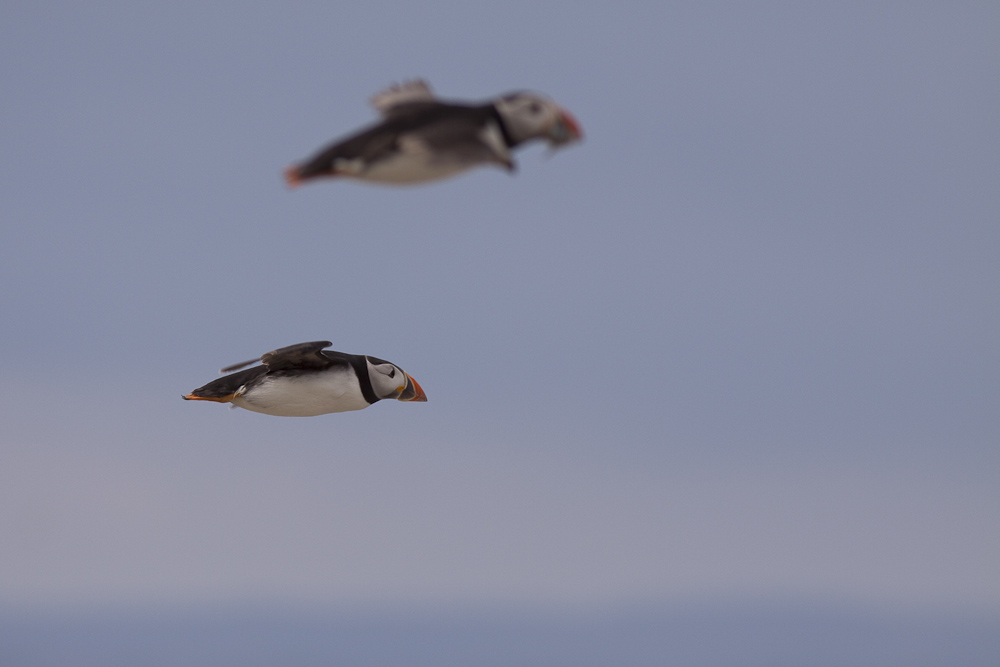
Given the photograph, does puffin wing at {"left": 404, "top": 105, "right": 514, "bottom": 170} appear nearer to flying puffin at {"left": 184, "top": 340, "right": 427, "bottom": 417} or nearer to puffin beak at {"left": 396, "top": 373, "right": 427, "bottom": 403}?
flying puffin at {"left": 184, "top": 340, "right": 427, "bottom": 417}

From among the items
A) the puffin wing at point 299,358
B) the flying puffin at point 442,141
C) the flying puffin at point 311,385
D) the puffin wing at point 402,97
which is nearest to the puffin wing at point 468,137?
the flying puffin at point 442,141

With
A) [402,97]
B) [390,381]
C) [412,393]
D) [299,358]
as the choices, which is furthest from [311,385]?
[402,97]

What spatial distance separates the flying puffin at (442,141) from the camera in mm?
6027

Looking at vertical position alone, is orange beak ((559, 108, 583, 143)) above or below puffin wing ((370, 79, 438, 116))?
below

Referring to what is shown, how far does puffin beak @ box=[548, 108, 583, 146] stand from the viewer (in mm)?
6301

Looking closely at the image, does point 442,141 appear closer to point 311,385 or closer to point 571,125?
point 571,125

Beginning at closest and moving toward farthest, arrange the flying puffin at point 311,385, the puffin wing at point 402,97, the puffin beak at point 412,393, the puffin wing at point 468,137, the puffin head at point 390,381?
1. the puffin wing at point 468,137
2. the puffin wing at point 402,97
3. the flying puffin at point 311,385
4. the puffin head at point 390,381
5. the puffin beak at point 412,393

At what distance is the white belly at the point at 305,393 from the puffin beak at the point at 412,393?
1.28ft

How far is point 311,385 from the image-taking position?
8867 millimetres

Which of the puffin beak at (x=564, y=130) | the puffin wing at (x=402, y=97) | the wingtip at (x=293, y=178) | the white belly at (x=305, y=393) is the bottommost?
the white belly at (x=305, y=393)

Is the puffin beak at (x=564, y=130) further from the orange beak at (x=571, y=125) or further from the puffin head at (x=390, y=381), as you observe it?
the puffin head at (x=390, y=381)

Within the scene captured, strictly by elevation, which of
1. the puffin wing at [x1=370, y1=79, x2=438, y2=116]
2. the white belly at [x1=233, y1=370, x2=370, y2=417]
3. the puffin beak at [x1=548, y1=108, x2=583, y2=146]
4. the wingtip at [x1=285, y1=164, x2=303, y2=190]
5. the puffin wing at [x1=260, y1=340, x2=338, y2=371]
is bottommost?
the white belly at [x1=233, y1=370, x2=370, y2=417]

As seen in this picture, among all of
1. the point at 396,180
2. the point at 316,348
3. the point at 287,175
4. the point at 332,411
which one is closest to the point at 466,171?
the point at 396,180

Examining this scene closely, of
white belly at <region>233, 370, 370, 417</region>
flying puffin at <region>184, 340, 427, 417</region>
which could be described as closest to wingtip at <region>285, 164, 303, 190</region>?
flying puffin at <region>184, 340, 427, 417</region>
